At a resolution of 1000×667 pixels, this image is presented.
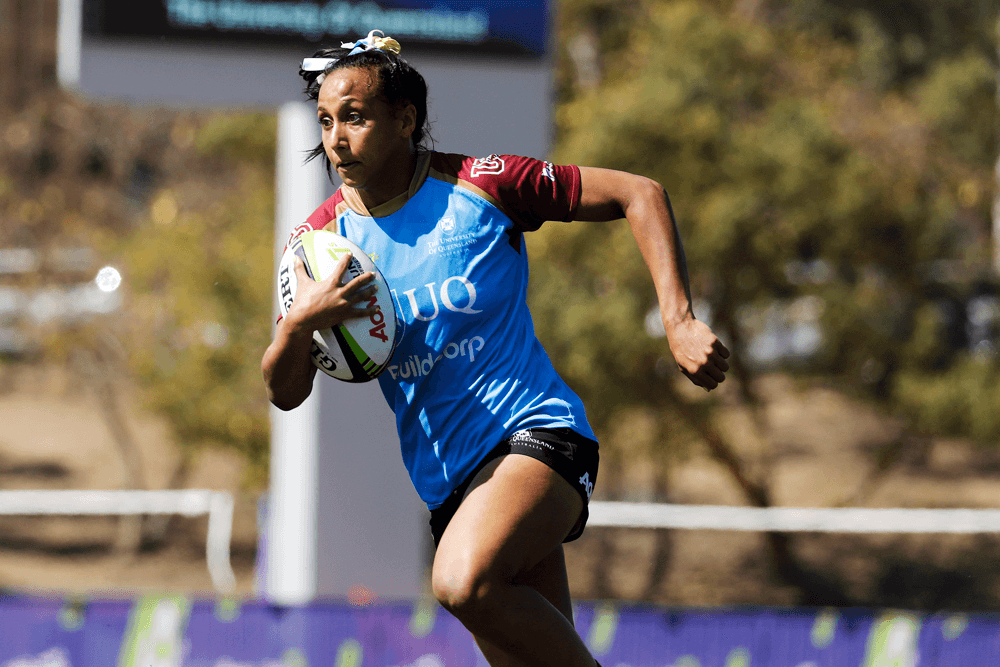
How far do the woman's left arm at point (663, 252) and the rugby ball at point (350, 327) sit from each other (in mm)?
572

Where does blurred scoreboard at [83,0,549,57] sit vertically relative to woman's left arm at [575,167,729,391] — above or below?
above

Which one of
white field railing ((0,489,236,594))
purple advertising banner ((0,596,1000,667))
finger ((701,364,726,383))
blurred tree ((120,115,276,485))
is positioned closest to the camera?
finger ((701,364,726,383))

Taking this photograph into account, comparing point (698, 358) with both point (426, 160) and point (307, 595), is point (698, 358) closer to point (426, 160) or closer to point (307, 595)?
point (426, 160)

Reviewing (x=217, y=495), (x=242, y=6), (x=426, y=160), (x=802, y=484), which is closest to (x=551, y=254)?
(x=242, y=6)

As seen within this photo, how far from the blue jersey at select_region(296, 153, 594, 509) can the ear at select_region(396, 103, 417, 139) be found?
0.38 ft

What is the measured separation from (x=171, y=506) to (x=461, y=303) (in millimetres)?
8339

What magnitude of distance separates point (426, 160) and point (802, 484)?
10343 millimetres

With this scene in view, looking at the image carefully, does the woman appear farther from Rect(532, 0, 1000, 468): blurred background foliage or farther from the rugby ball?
Rect(532, 0, 1000, 468): blurred background foliage

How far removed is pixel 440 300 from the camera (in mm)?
2746

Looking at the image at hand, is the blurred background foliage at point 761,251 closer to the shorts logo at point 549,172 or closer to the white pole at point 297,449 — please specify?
the white pole at point 297,449

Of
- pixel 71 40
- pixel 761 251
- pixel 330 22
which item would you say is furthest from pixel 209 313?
pixel 761 251

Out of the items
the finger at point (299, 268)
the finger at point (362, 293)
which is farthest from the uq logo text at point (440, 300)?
the finger at point (299, 268)

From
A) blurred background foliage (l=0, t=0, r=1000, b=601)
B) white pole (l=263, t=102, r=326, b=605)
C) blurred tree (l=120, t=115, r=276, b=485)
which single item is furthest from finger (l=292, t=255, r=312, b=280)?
blurred tree (l=120, t=115, r=276, b=485)

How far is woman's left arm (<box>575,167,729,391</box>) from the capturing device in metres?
2.48
